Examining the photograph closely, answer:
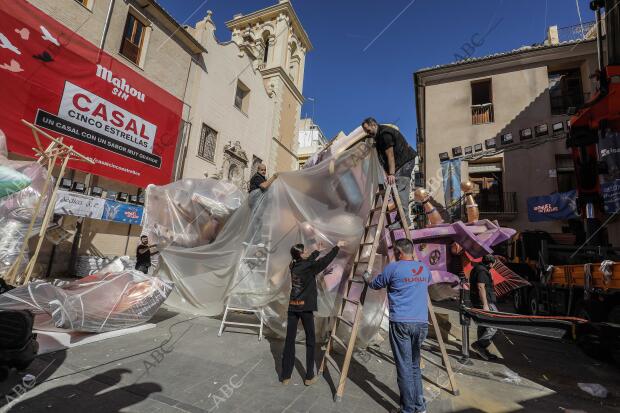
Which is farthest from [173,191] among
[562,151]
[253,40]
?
[253,40]

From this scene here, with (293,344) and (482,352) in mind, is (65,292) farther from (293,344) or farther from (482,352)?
(482,352)

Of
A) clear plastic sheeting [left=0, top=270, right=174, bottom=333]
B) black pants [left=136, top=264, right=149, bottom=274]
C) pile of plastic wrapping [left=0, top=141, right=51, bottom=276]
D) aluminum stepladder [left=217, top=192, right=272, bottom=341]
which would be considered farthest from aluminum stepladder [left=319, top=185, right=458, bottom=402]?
black pants [left=136, top=264, right=149, bottom=274]

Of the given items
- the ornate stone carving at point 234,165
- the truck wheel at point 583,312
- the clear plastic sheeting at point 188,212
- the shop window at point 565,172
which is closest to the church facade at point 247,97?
the ornate stone carving at point 234,165

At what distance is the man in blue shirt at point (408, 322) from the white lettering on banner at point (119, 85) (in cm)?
1110

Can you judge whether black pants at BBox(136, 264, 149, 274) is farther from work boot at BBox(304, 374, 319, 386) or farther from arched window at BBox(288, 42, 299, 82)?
arched window at BBox(288, 42, 299, 82)

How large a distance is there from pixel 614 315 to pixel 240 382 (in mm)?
5269

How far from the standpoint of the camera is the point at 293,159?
70.5ft

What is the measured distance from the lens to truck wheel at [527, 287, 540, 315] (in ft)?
23.1

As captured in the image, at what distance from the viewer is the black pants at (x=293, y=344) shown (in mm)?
3391

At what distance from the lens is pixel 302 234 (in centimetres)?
449

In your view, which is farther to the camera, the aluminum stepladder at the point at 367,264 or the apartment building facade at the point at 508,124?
the apartment building facade at the point at 508,124

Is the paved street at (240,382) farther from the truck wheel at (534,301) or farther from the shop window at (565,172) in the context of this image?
the shop window at (565,172)

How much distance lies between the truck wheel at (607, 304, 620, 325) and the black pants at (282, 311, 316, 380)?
4.39 meters

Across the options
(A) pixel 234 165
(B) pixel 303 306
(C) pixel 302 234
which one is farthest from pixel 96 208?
(B) pixel 303 306
